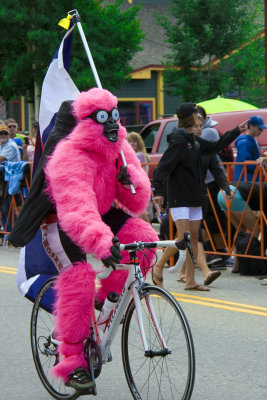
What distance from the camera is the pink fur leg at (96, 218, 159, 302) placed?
4.93 meters

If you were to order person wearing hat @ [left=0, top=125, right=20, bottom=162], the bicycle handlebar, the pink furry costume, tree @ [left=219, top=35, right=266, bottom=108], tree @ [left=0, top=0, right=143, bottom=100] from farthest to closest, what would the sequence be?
tree @ [left=219, top=35, right=266, bottom=108] → tree @ [left=0, top=0, right=143, bottom=100] → person wearing hat @ [left=0, top=125, right=20, bottom=162] → the pink furry costume → the bicycle handlebar

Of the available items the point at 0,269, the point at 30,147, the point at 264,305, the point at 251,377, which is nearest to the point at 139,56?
the point at 30,147

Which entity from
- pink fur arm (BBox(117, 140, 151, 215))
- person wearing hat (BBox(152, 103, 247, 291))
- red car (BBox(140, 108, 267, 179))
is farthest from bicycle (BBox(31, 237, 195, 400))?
red car (BBox(140, 108, 267, 179))

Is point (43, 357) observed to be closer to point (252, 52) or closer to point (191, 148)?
point (191, 148)

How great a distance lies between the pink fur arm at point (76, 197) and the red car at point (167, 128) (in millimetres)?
9238

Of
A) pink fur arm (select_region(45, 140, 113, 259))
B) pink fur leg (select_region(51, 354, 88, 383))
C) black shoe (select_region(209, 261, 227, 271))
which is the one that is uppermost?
pink fur arm (select_region(45, 140, 113, 259))

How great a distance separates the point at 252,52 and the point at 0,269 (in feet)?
67.2

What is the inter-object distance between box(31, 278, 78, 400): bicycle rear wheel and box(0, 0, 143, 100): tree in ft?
80.5

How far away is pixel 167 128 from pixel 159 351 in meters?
11.7

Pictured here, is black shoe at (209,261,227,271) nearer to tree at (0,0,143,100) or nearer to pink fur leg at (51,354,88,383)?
pink fur leg at (51,354,88,383)

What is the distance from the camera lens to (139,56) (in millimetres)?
41094

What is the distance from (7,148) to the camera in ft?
45.8

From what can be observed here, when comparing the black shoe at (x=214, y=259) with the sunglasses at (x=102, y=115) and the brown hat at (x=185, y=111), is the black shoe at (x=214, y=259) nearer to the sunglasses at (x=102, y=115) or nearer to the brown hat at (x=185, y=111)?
the brown hat at (x=185, y=111)

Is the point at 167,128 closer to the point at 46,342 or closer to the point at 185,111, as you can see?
the point at 185,111
